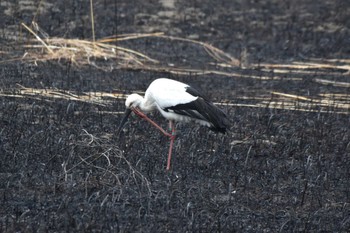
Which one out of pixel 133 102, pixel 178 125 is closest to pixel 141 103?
pixel 133 102

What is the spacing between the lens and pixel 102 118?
10125 millimetres

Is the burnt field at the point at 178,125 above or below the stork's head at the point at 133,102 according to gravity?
below

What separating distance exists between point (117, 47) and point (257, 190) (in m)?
6.05

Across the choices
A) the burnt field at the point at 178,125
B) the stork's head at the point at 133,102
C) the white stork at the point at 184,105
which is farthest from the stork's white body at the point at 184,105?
the burnt field at the point at 178,125

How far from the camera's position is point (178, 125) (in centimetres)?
1019

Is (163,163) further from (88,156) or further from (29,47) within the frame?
(29,47)

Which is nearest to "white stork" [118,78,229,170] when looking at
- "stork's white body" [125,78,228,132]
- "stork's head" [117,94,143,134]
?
"stork's white body" [125,78,228,132]

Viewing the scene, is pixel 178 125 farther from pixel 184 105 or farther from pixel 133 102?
pixel 184 105

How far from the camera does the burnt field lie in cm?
738

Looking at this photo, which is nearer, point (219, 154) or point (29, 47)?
point (219, 154)

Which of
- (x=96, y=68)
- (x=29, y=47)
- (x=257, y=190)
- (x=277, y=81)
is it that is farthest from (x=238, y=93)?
(x=257, y=190)

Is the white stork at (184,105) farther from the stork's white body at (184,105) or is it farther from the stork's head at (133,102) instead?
the stork's head at (133,102)

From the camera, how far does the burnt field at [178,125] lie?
7.38 m

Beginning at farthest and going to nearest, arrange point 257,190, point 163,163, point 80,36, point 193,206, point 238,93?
1. point 80,36
2. point 238,93
3. point 163,163
4. point 257,190
5. point 193,206
